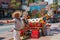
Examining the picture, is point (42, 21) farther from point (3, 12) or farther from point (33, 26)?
point (3, 12)

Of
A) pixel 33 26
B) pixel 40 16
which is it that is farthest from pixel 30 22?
pixel 40 16

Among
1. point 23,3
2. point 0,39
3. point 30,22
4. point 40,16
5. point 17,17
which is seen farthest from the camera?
point 23,3

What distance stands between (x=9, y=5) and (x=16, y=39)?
1920 inches

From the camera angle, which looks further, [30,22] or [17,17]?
[30,22]

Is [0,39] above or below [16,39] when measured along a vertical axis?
below

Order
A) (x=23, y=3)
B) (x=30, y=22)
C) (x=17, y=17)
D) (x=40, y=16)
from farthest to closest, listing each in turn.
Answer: (x=23, y=3) < (x=40, y=16) < (x=30, y=22) < (x=17, y=17)

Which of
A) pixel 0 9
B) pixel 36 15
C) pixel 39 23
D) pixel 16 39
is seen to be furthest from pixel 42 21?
pixel 0 9

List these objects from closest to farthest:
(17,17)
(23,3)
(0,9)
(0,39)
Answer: (17,17) < (0,39) < (0,9) < (23,3)

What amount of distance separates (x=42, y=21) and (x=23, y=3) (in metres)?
45.4

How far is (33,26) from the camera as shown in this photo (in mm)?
13148

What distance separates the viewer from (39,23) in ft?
43.4

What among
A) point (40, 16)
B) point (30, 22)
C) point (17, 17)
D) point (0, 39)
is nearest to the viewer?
point (17, 17)

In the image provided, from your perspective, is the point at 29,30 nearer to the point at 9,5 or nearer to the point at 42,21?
the point at 42,21

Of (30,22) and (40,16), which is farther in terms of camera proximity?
(40,16)
